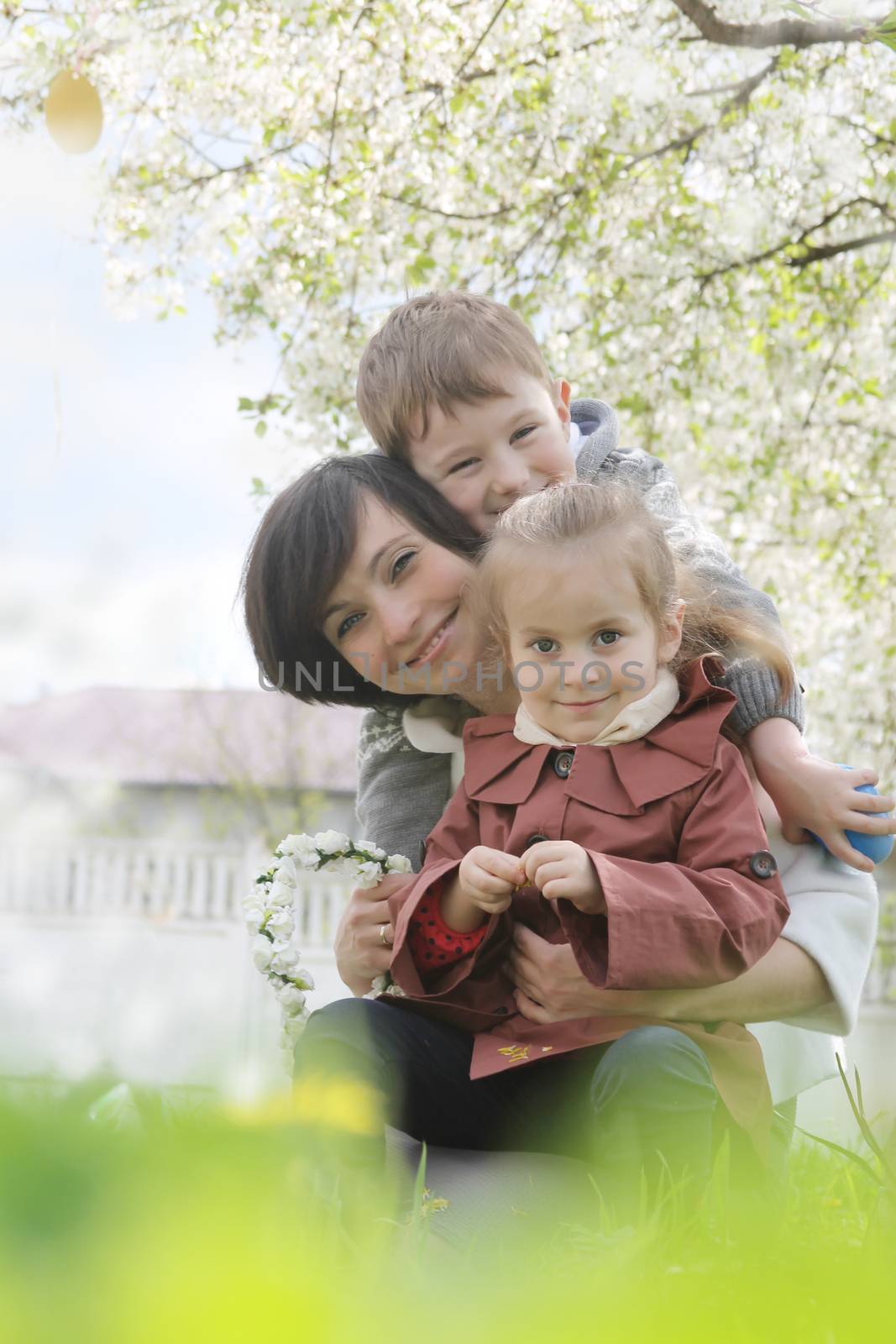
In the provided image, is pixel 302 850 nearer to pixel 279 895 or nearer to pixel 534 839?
pixel 279 895

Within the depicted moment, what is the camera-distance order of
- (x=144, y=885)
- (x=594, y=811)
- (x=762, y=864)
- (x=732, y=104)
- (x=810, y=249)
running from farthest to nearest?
(x=144, y=885) → (x=810, y=249) → (x=732, y=104) → (x=594, y=811) → (x=762, y=864)

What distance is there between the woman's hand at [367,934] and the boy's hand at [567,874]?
1.67 ft

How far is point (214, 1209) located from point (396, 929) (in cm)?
147

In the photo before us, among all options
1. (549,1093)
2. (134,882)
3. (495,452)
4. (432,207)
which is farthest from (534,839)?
(134,882)

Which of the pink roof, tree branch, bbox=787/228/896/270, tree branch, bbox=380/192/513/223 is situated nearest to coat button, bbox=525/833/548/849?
tree branch, bbox=380/192/513/223

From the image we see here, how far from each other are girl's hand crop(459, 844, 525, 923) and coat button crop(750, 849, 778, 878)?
312 millimetres

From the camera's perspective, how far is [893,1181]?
867mm

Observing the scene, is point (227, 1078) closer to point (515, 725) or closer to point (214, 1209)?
point (214, 1209)

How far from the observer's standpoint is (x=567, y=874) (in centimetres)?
145

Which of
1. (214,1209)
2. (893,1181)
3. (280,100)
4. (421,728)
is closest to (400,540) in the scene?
(421,728)

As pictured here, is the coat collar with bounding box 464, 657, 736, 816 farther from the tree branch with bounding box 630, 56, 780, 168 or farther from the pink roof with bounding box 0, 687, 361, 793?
the pink roof with bounding box 0, 687, 361, 793

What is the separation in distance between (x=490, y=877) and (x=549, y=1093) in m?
0.35

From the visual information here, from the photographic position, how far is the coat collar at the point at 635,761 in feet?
5.62

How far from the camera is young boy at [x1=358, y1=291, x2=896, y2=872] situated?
1960 mm
